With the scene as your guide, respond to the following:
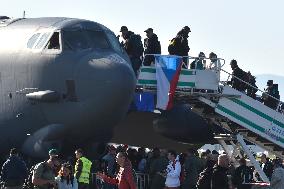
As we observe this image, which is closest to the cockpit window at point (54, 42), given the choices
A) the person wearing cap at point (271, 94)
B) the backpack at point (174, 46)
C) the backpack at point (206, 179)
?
the backpack at point (174, 46)

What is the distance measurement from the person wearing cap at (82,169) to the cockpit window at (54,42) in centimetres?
322

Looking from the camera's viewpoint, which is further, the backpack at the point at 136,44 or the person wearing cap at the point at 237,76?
→ the person wearing cap at the point at 237,76

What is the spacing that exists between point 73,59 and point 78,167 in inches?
124

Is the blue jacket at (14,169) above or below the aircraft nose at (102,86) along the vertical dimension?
below

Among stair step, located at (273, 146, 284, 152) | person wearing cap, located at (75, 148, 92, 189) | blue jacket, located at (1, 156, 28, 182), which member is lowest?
stair step, located at (273, 146, 284, 152)

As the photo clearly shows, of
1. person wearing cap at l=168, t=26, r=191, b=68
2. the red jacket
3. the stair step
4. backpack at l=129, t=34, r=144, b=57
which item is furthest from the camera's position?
the stair step

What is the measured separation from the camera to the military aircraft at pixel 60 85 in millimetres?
22719

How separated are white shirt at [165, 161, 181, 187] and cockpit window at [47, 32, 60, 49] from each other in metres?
4.93

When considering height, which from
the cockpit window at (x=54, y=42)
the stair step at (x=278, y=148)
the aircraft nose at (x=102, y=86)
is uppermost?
the cockpit window at (x=54, y=42)

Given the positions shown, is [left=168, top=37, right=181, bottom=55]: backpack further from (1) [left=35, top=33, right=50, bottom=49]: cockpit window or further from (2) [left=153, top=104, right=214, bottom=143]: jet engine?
(1) [left=35, top=33, right=50, bottom=49]: cockpit window

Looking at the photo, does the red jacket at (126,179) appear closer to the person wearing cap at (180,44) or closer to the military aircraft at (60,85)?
the military aircraft at (60,85)

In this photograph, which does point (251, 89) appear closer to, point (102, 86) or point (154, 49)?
point (154, 49)

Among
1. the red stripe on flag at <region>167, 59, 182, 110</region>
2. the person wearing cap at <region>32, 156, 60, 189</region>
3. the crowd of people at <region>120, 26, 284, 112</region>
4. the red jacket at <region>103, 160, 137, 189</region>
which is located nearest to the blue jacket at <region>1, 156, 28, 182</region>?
the person wearing cap at <region>32, 156, 60, 189</region>

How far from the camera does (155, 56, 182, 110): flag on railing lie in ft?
87.2
